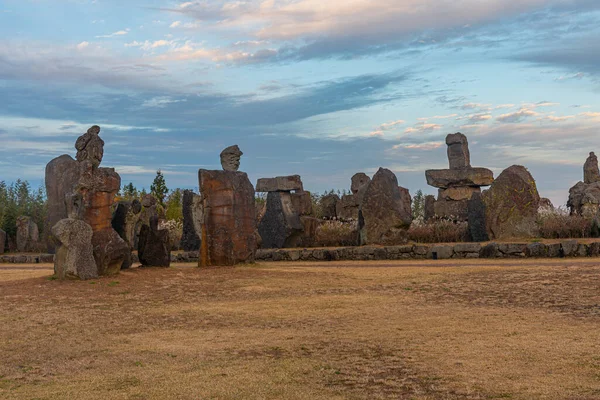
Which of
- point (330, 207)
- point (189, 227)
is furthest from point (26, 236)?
point (330, 207)

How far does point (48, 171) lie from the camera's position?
25.5 m

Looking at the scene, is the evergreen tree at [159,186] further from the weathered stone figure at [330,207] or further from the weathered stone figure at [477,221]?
the weathered stone figure at [477,221]

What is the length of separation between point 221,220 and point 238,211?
1.54 feet

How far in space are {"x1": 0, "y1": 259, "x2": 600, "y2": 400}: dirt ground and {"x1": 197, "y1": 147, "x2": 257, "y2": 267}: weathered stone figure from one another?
2557 mm

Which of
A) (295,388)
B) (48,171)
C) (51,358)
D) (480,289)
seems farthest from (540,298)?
(48,171)

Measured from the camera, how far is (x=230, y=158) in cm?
1916

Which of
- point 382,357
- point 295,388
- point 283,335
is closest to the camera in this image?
point 295,388

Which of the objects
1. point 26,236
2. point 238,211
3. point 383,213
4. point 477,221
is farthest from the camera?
point 26,236

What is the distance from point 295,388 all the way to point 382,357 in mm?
1394

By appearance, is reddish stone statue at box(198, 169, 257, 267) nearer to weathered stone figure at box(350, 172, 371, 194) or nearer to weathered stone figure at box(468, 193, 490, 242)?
weathered stone figure at box(468, 193, 490, 242)

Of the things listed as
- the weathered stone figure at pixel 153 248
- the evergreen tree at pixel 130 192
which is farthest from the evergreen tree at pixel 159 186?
the weathered stone figure at pixel 153 248

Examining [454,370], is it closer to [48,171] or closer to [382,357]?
[382,357]

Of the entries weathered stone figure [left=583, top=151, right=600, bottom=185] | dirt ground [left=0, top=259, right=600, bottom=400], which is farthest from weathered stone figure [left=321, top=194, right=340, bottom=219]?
dirt ground [left=0, top=259, right=600, bottom=400]

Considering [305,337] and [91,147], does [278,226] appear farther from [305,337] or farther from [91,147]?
[305,337]
